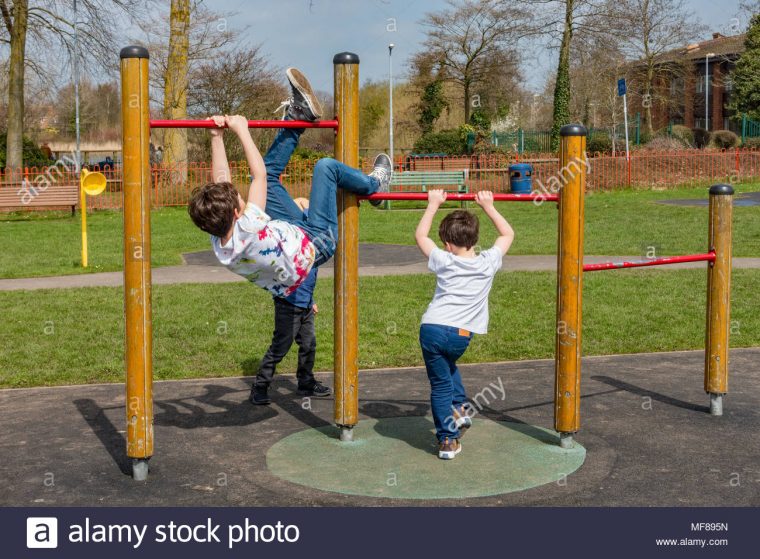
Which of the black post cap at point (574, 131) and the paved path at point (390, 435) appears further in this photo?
the black post cap at point (574, 131)

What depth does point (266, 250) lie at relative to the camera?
444 cm

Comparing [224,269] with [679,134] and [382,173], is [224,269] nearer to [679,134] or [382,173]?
[382,173]

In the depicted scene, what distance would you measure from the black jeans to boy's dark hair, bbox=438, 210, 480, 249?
58.4 inches

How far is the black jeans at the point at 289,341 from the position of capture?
5.68 m

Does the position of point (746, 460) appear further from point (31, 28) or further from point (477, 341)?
point (31, 28)

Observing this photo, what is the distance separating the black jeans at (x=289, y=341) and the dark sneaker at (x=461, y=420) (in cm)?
121

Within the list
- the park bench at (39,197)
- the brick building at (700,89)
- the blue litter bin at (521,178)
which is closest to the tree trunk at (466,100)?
the brick building at (700,89)

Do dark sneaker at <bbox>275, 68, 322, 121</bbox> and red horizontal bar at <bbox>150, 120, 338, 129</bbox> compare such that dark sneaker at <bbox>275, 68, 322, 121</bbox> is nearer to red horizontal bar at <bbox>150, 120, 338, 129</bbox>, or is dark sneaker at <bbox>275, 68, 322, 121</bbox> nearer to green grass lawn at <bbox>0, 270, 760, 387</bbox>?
red horizontal bar at <bbox>150, 120, 338, 129</bbox>

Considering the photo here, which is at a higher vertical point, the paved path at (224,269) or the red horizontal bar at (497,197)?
the red horizontal bar at (497,197)

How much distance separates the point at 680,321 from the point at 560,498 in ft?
15.9

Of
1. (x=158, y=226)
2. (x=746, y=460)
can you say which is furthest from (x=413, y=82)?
(x=746, y=460)

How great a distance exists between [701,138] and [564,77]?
11.1 meters

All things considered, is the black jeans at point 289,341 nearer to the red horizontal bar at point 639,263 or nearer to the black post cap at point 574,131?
the red horizontal bar at point 639,263

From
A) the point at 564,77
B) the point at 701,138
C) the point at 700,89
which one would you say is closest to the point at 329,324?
the point at 564,77
